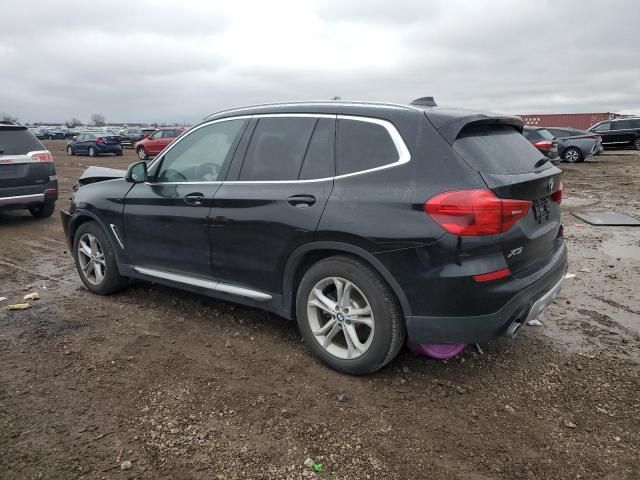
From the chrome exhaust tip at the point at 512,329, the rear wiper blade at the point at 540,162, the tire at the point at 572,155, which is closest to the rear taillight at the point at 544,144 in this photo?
the tire at the point at 572,155

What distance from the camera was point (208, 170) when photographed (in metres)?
4.09

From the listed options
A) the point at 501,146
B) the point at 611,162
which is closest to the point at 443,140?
the point at 501,146

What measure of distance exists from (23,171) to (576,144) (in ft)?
66.6

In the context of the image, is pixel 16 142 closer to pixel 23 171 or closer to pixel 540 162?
pixel 23 171

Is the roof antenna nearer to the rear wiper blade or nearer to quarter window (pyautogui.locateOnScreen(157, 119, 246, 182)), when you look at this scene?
the rear wiper blade

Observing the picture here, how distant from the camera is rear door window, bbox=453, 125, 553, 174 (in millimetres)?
3002

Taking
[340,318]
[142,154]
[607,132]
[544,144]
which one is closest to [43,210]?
[340,318]

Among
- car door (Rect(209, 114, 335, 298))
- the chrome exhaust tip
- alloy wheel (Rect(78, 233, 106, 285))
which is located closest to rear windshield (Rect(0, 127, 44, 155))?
alloy wheel (Rect(78, 233, 106, 285))

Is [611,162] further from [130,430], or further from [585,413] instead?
[130,430]

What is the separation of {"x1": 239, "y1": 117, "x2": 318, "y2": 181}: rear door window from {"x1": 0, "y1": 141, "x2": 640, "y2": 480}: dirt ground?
4.32 feet

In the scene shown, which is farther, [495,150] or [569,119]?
[569,119]

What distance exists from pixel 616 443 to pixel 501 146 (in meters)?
1.84

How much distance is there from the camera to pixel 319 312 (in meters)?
3.52

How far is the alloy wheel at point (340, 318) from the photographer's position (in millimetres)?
3275
